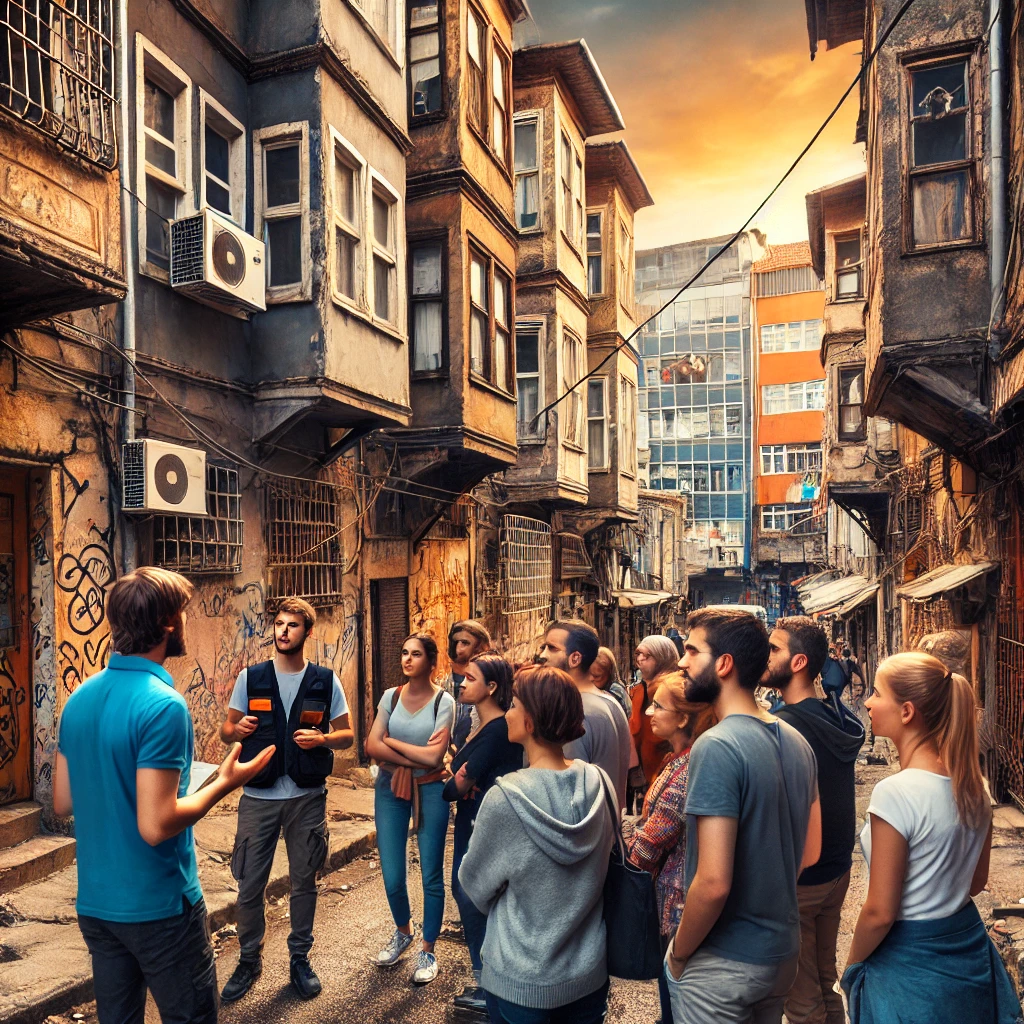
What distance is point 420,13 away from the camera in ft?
41.8

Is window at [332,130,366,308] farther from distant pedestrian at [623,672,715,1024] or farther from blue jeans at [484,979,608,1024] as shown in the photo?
blue jeans at [484,979,608,1024]

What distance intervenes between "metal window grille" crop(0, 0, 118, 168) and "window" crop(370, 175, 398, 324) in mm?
4527

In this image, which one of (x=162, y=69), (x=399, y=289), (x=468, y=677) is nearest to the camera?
(x=468, y=677)

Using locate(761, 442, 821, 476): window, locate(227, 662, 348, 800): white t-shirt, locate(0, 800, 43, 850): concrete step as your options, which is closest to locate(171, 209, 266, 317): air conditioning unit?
locate(227, 662, 348, 800): white t-shirt

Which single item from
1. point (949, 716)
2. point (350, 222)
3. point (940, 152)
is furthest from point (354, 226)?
point (949, 716)

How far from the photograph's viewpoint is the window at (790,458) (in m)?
47.8

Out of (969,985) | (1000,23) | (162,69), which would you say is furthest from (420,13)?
(969,985)

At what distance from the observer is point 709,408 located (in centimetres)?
4975

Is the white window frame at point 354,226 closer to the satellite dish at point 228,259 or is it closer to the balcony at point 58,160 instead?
the satellite dish at point 228,259

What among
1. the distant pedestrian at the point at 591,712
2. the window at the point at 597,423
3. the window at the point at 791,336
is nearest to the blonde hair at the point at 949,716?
the distant pedestrian at the point at 591,712

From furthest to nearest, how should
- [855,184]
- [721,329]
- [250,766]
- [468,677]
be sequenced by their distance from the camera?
[721,329] < [855,184] < [468,677] < [250,766]

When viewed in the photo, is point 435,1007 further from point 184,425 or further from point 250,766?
point 184,425

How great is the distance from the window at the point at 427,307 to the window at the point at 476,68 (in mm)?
2112

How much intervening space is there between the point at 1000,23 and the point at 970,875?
9.26 meters
